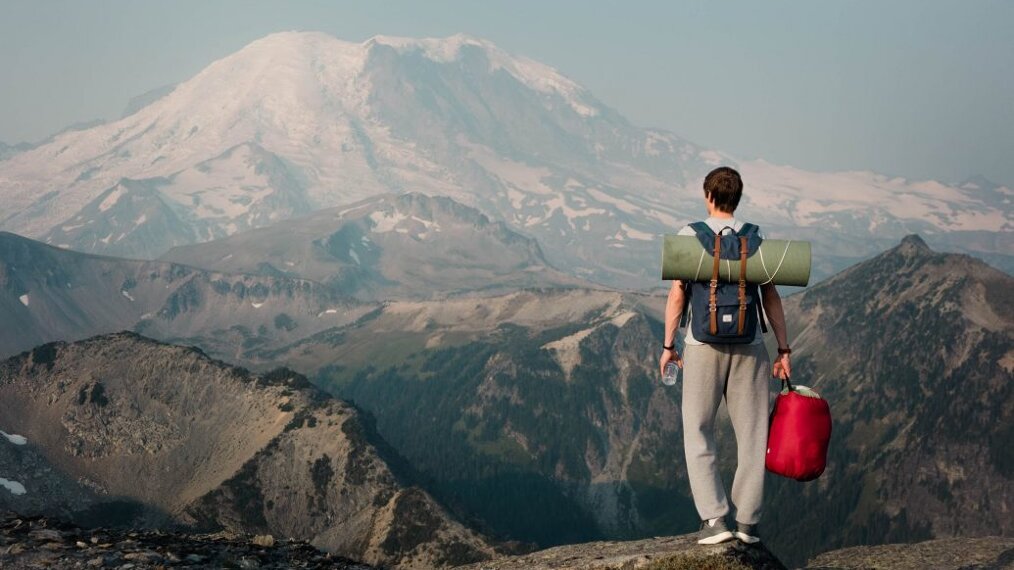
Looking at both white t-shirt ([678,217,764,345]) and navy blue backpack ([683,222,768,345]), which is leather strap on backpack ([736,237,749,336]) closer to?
navy blue backpack ([683,222,768,345])

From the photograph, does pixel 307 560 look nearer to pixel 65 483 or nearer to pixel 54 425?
pixel 65 483

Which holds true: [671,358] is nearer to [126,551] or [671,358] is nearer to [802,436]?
[802,436]

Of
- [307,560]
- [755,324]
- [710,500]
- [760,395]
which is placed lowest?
[307,560]

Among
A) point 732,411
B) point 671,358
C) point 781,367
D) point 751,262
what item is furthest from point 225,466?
point 751,262

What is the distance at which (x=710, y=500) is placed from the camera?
17641 mm

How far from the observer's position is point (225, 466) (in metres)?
172

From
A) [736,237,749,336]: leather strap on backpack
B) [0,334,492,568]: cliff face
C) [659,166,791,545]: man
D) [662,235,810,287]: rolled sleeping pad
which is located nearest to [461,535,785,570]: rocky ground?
[659,166,791,545]: man

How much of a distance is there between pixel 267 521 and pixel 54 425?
68574 mm

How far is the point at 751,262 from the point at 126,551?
1892 cm

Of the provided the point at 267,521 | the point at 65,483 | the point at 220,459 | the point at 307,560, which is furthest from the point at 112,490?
the point at 307,560

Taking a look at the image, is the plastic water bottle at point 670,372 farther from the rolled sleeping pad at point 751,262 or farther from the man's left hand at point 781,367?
the rolled sleeping pad at point 751,262

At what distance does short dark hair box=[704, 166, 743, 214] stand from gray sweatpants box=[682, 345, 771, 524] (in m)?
3.02

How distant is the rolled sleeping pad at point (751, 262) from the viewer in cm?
1612

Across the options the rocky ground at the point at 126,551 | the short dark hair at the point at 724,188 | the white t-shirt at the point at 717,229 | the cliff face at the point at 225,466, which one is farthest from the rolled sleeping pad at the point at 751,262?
the cliff face at the point at 225,466
